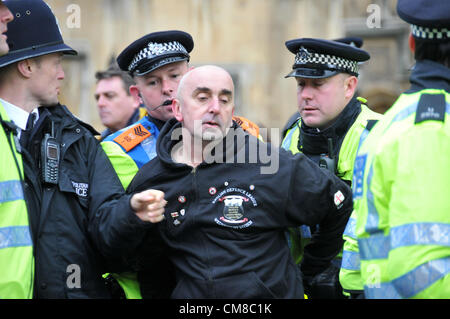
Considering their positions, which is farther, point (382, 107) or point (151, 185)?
point (382, 107)

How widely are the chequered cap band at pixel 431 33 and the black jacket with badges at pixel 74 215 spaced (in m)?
1.45

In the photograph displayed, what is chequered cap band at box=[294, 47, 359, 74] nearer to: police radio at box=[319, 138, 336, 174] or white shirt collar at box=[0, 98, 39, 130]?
police radio at box=[319, 138, 336, 174]

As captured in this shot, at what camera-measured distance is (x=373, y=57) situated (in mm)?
13406

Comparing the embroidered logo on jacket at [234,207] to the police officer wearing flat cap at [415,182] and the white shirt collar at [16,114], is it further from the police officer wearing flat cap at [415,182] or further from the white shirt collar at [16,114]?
the white shirt collar at [16,114]

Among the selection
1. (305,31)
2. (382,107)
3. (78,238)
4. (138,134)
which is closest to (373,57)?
(382,107)

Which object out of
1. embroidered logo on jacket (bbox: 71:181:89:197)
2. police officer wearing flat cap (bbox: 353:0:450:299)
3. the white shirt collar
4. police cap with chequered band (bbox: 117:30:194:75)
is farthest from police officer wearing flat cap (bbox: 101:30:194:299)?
police officer wearing flat cap (bbox: 353:0:450:299)

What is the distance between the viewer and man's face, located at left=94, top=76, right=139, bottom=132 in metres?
6.50

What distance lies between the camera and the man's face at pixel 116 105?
6.50 meters

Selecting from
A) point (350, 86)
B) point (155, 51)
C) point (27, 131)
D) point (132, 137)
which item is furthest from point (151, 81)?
point (350, 86)

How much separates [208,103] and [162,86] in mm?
Answer: 889

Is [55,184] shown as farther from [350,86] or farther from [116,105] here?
[116,105]

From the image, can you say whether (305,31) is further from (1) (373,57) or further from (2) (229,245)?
(2) (229,245)

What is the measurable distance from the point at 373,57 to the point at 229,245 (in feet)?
36.3

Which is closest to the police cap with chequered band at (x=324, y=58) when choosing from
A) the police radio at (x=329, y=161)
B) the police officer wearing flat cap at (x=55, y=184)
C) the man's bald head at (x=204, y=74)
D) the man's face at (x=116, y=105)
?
the police radio at (x=329, y=161)
